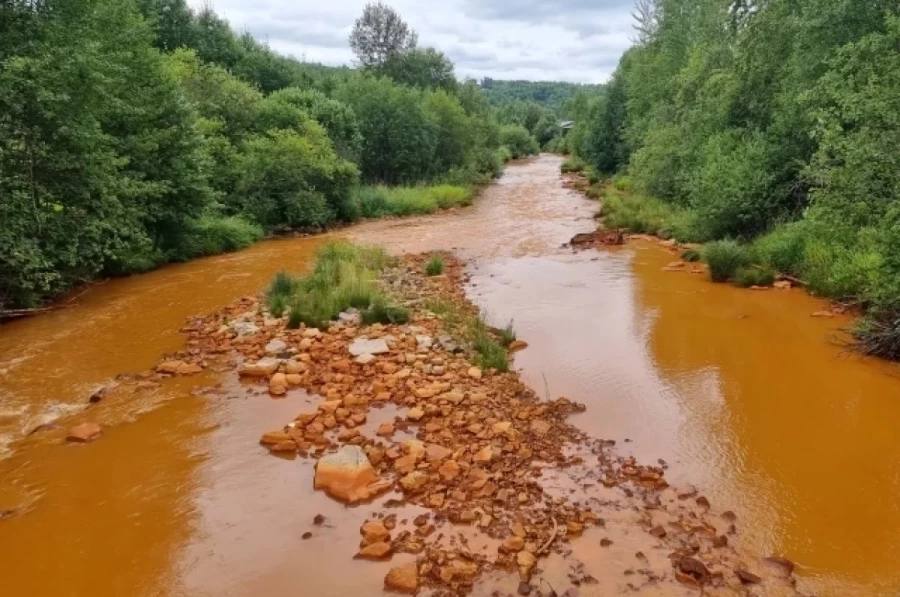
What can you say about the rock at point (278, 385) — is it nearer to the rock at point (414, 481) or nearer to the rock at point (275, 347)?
the rock at point (275, 347)

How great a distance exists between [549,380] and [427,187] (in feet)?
90.8

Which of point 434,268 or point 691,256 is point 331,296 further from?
point 691,256

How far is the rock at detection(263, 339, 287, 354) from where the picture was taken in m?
10.2

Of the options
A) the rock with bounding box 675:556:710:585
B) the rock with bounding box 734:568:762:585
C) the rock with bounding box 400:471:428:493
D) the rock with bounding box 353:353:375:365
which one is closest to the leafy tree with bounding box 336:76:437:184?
the rock with bounding box 353:353:375:365

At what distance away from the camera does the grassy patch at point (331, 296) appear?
11.5m

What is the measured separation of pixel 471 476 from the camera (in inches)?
261

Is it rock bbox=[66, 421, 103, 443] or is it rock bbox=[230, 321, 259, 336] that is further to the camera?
rock bbox=[230, 321, 259, 336]

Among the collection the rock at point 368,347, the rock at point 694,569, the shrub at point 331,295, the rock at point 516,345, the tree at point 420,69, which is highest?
the tree at point 420,69

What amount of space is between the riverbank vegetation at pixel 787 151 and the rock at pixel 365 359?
7.87 m

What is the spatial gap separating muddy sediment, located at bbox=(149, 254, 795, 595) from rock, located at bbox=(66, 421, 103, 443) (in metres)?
1.95

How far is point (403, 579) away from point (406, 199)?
27.5 metres

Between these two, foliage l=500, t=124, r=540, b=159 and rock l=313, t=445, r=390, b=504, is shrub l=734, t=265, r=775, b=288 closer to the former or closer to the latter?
rock l=313, t=445, r=390, b=504

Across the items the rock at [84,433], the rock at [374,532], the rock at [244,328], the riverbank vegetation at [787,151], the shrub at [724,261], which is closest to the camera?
the rock at [374,532]

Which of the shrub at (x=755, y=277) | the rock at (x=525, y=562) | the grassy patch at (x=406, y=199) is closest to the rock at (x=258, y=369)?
the rock at (x=525, y=562)
